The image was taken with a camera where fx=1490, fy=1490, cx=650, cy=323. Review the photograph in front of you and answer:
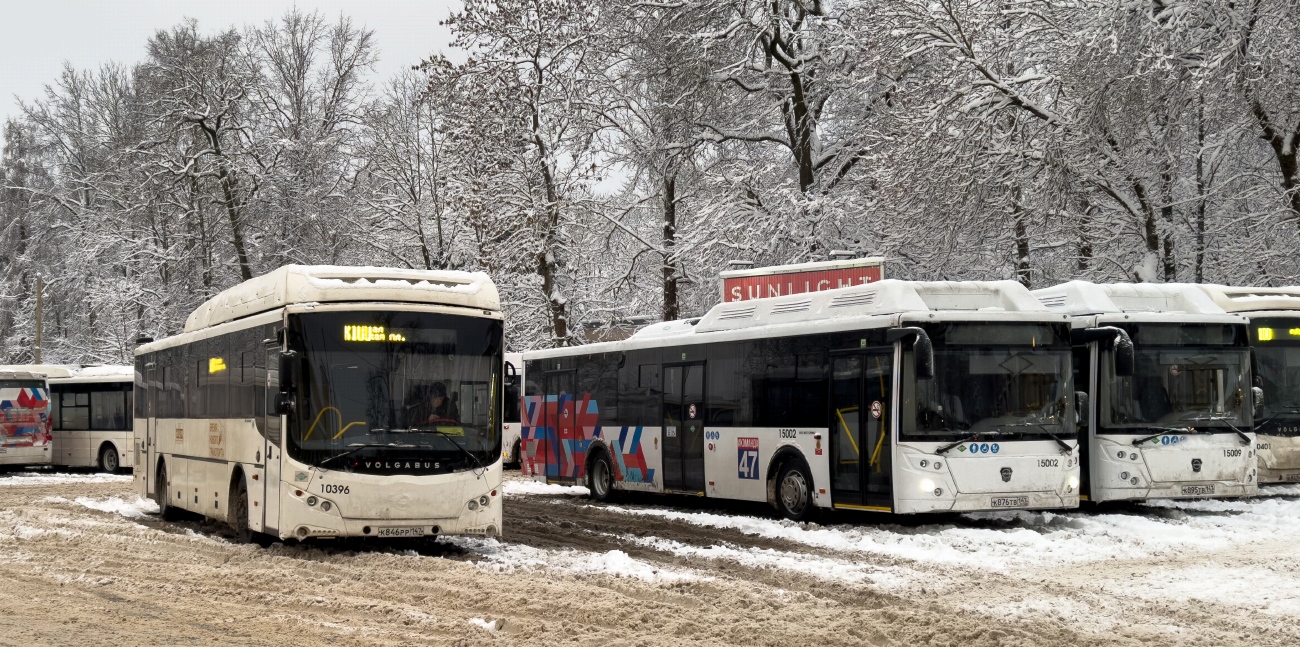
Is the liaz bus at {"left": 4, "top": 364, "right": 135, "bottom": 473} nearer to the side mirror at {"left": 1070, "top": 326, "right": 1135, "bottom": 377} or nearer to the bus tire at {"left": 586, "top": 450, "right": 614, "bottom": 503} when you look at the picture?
the bus tire at {"left": 586, "top": 450, "right": 614, "bottom": 503}

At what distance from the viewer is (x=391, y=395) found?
1551 centimetres

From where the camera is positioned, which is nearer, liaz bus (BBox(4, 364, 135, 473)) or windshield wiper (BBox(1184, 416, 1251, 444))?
windshield wiper (BBox(1184, 416, 1251, 444))

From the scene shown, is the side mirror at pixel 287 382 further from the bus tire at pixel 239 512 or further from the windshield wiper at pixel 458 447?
the bus tire at pixel 239 512

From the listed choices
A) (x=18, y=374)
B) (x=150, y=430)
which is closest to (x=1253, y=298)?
(x=150, y=430)

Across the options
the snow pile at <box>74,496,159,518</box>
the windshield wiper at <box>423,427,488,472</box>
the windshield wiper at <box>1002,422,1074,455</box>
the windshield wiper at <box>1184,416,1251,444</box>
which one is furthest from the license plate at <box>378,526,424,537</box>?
the windshield wiper at <box>1184,416,1251,444</box>

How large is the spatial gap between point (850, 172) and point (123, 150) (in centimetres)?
2389

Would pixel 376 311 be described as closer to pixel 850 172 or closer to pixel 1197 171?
pixel 850 172

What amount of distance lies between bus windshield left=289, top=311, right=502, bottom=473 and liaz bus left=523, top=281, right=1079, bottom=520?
187 inches

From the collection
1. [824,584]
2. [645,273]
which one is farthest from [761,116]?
[824,584]

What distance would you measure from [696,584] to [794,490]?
7.15m

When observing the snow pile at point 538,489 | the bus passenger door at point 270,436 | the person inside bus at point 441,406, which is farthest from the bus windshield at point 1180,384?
the snow pile at point 538,489

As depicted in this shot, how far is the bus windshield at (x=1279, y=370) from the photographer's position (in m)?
22.6

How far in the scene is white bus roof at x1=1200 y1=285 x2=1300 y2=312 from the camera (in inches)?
870

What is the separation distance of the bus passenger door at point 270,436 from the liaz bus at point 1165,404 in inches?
406
